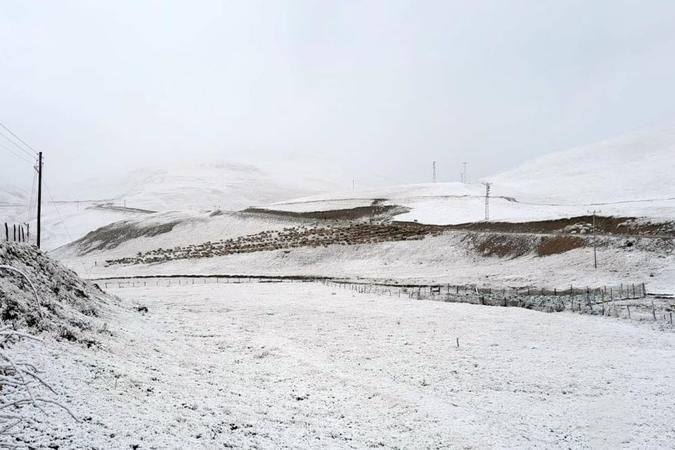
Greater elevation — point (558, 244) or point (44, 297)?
point (558, 244)

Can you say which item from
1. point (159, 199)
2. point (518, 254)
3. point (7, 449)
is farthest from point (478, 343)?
point (159, 199)

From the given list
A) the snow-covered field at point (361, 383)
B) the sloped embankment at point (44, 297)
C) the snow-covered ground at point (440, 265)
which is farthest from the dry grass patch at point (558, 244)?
the sloped embankment at point (44, 297)

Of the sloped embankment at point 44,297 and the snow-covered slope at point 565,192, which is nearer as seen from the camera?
the sloped embankment at point 44,297

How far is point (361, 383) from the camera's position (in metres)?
14.2

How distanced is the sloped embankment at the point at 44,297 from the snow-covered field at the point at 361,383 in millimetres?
930

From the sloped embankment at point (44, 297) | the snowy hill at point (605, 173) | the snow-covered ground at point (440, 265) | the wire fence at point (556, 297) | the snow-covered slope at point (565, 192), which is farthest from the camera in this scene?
the snowy hill at point (605, 173)

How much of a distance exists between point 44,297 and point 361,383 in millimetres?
9292

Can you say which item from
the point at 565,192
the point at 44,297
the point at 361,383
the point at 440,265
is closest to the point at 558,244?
the point at 440,265

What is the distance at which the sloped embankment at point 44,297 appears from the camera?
38.0 ft

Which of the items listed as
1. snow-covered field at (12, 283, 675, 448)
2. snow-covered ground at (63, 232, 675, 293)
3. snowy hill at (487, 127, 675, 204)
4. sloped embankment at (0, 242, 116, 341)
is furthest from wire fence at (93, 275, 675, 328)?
snowy hill at (487, 127, 675, 204)

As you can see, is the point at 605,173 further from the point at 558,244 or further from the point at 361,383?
the point at 361,383

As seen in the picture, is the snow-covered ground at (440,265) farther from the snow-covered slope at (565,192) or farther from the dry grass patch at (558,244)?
the snow-covered slope at (565,192)

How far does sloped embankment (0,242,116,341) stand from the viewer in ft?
38.0

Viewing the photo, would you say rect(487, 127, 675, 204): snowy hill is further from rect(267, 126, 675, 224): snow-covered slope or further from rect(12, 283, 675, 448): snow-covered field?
rect(12, 283, 675, 448): snow-covered field
